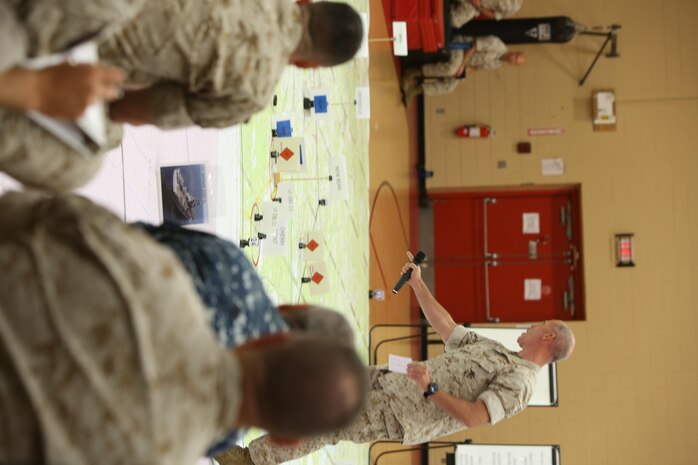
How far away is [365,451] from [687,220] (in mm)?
4952

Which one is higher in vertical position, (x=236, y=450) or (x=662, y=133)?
(x=662, y=133)

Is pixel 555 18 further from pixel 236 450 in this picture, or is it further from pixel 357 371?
pixel 357 371

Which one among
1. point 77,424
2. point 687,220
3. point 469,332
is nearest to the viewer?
point 77,424

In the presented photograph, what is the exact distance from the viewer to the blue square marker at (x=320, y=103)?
479 cm

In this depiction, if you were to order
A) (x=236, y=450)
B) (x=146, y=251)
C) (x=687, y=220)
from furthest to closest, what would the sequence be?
(x=687, y=220)
(x=236, y=450)
(x=146, y=251)

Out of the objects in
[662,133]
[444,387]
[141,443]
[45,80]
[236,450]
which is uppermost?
[662,133]

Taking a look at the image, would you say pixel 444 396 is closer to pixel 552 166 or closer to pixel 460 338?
pixel 460 338

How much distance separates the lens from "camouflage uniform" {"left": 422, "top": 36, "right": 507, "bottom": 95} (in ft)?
27.5

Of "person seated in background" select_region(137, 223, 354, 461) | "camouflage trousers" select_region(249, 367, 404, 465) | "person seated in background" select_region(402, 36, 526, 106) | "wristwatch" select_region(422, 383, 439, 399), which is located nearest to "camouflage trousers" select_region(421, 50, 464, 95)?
"person seated in background" select_region(402, 36, 526, 106)

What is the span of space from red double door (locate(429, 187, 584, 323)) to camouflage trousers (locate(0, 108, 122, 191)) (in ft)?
26.9

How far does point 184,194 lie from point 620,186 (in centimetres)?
692

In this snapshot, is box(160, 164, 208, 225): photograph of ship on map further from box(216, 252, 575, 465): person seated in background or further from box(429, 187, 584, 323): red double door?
box(429, 187, 584, 323): red double door

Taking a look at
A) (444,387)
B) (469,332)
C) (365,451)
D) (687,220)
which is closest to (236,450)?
(444,387)

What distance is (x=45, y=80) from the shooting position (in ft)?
4.33
